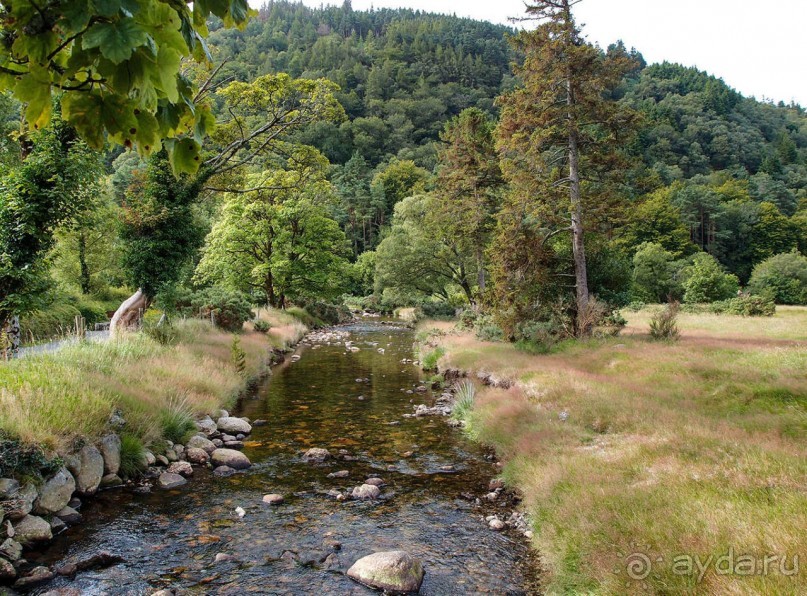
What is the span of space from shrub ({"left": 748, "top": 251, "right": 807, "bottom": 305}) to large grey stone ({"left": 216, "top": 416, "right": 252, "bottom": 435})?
216 feet

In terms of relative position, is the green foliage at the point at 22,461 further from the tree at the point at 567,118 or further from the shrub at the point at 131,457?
the tree at the point at 567,118

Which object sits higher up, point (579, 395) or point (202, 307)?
point (202, 307)

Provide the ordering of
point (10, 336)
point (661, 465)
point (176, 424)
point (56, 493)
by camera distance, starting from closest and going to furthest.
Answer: point (661, 465) → point (56, 493) → point (176, 424) → point (10, 336)

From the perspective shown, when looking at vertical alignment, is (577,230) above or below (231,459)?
above

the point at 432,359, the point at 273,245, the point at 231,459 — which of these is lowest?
the point at 432,359

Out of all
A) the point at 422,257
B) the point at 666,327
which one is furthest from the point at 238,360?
the point at 422,257

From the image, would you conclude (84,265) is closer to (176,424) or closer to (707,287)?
(176,424)

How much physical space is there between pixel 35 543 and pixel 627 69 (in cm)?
2276

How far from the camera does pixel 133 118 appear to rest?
6.91ft

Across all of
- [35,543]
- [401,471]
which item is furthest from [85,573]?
[401,471]

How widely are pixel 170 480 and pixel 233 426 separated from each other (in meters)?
3.17

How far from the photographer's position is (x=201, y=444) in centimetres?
997

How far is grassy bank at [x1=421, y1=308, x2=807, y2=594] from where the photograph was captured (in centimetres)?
423

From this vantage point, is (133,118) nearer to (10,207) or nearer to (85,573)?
(85,573)
